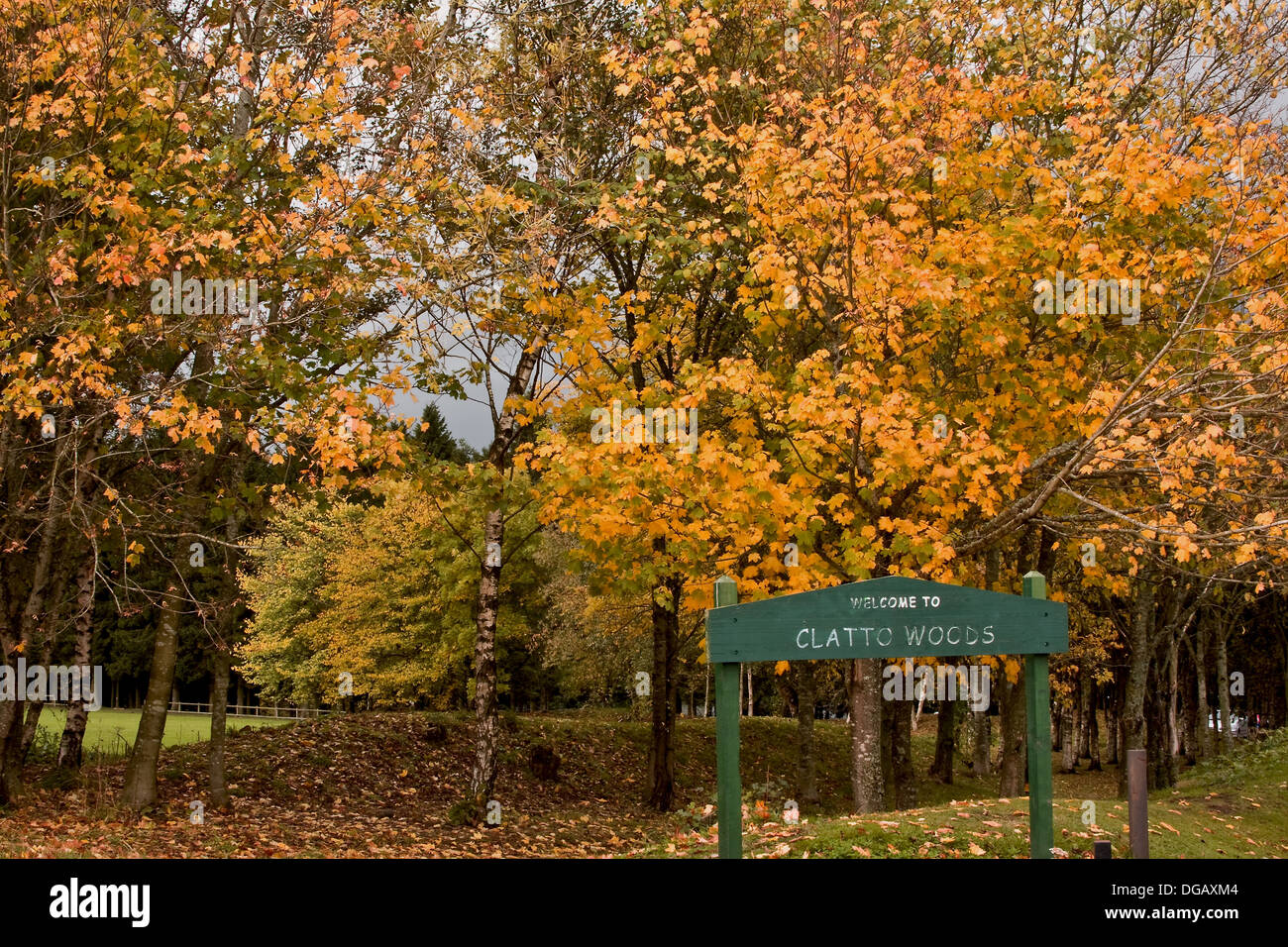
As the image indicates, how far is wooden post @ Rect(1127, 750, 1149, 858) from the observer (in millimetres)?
8852

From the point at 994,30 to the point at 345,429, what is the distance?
11.7 m

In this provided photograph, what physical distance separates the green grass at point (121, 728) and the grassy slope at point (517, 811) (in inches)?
120

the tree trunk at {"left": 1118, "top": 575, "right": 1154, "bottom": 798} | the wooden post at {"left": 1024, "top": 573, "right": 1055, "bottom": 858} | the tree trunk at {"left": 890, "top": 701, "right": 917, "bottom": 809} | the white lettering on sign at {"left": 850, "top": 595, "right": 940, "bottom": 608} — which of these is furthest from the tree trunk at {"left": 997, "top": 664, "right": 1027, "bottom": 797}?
the white lettering on sign at {"left": 850, "top": 595, "right": 940, "bottom": 608}

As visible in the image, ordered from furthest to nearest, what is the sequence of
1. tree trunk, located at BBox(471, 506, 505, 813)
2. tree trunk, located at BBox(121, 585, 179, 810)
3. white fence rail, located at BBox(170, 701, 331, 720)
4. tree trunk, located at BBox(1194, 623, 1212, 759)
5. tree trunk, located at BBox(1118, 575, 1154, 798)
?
white fence rail, located at BBox(170, 701, 331, 720) < tree trunk, located at BBox(1194, 623, 1212, 759) < tree trunk, located at BBox(1118, 575, 1154, 798) < tree trunk, located at BBox(471, 506, 505, 813) < tree trunk, located at BBox(121, 585, 179, 810)

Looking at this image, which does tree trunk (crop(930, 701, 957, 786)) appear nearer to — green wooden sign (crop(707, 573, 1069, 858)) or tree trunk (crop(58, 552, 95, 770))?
tree trunk (crop(58, 552, 95, 770))

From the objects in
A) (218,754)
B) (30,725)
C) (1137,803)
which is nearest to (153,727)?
(218,754)

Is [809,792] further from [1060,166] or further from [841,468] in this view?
[1060,166]

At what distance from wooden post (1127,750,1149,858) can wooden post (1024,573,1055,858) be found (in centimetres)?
137

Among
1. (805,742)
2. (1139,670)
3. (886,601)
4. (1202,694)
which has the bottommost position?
(805,742)

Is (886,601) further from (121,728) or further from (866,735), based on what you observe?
(121,728)

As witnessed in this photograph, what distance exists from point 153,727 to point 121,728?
30.0 meters

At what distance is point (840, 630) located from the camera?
24.4ft

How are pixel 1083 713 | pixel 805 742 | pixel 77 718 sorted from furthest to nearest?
pixel 1083 713 < pixel 805 742 < pixel 77 718

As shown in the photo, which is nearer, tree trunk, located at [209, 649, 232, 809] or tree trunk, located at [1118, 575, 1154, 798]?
tree trunk, located at [209, 649, 232, 809]
